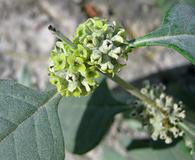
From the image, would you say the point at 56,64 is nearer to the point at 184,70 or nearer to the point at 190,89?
the point at 190,89

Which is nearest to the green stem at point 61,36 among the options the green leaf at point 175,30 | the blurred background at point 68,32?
the green leaf at point 175,30

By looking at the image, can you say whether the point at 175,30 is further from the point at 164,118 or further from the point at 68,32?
the point at 68,32

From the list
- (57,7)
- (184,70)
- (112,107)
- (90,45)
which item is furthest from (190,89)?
(90,45)

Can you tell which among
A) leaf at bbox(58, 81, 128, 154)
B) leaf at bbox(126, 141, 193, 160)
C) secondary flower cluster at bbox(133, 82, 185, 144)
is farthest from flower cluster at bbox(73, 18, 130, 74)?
leaf at bbox(126, 141, 193, 160)

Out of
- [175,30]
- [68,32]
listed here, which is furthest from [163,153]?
[68,32]

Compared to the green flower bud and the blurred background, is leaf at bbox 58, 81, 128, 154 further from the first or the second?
the blurred background

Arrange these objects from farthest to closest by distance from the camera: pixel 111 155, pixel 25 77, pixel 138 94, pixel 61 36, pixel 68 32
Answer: pixel 68 32 < pixel 25 77 < pixel 111 155 < pixel 138 94 < pixel 61 36
